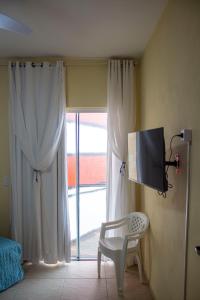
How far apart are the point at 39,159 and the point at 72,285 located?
5.07ft

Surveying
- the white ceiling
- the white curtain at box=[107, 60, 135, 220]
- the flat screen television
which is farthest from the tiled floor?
the white ceiling

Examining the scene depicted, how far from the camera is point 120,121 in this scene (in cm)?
321

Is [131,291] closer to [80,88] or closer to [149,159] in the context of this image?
[149,159]

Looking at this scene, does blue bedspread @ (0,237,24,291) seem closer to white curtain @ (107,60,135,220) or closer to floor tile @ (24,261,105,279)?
floor tile @ (24,261,105,279)

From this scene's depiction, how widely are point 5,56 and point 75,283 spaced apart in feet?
9.60

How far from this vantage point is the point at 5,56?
3195 mm

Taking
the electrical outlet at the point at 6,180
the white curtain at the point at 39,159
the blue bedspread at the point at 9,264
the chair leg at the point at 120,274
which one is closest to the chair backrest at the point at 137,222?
the chair leg at the point at 120,274

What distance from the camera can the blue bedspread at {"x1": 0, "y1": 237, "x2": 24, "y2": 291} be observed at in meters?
2.69

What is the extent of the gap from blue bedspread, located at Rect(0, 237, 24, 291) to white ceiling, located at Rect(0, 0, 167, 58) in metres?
2.30

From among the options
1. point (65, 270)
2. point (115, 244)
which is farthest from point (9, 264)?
point (115, 244)

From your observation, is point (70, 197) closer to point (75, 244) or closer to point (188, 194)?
point (75, 244)

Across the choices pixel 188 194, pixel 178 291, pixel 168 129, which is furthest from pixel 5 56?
pixel 178 291

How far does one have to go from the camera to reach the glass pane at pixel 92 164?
3447mm

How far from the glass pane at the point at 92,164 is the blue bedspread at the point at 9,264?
95cm
